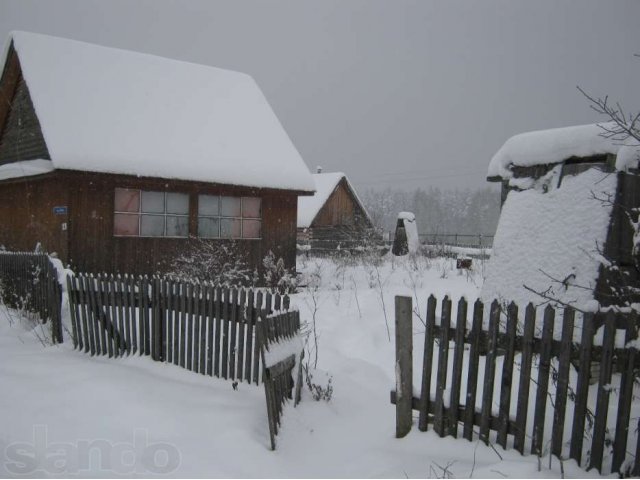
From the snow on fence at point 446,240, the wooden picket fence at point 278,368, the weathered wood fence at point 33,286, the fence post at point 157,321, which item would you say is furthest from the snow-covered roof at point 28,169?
the snow on fence at point 446,240

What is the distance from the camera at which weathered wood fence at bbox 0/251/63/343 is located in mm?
6664

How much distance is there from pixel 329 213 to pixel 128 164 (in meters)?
20.7

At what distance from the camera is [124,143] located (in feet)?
36.4

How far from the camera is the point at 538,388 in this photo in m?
3.19

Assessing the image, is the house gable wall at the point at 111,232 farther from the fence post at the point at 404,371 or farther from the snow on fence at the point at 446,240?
the snow on fence at the point at 446,240

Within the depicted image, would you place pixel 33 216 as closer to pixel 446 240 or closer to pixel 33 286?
pixel 33 286

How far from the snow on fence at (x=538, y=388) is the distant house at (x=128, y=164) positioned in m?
9.06

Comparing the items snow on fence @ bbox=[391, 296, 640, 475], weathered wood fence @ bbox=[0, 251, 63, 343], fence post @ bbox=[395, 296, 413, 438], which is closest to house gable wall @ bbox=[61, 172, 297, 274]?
weathered wood fence @ bbox=[0, 251, 63, 343]

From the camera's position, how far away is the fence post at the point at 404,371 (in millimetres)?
3771

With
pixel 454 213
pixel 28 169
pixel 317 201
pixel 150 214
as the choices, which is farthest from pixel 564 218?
pixel 454 213

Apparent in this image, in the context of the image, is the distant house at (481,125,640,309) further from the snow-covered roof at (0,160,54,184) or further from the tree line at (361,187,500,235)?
the tree line at (361,187,500,235)

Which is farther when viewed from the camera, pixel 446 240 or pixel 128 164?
pixel 446 240

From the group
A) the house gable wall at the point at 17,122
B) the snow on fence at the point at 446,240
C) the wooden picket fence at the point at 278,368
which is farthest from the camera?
the snow on fence at the point at 446,240

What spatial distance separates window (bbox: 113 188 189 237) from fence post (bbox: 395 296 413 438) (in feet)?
30.4
